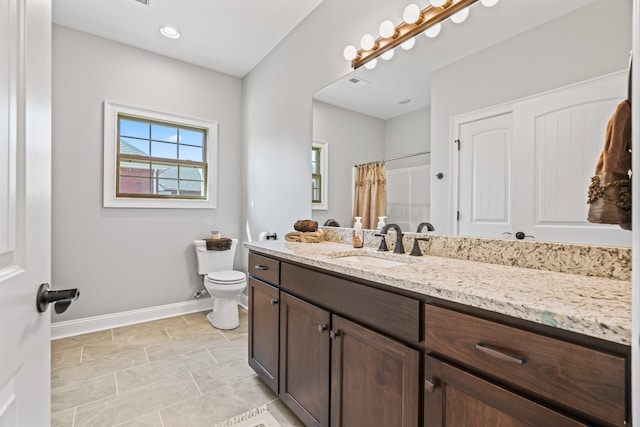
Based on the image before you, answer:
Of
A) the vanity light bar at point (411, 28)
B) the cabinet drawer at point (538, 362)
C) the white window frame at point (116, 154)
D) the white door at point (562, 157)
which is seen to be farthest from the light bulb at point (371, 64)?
the white window frame at point (116, 154)

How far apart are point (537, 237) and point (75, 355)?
3.12 meters

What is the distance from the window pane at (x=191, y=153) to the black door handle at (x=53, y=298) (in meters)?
2.90

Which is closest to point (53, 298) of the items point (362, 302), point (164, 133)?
point (362, 302)

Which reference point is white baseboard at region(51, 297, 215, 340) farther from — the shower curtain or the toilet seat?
the shower curtain

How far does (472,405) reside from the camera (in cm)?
81

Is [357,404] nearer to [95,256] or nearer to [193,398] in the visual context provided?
[193,398]

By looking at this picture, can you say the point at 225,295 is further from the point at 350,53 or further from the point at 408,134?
the point at 350,53

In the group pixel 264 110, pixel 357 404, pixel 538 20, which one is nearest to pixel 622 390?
pixel 357 404

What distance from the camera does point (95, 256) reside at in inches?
111

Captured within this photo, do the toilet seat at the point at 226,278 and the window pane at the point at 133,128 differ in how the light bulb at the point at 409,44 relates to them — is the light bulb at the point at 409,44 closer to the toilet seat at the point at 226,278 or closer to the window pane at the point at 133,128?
the toilet seat at the point at 226,278

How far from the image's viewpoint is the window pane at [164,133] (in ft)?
10.3

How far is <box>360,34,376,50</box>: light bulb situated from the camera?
6.26 ft

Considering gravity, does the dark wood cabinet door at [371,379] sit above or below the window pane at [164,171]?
below

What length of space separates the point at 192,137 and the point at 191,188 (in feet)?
1.87
